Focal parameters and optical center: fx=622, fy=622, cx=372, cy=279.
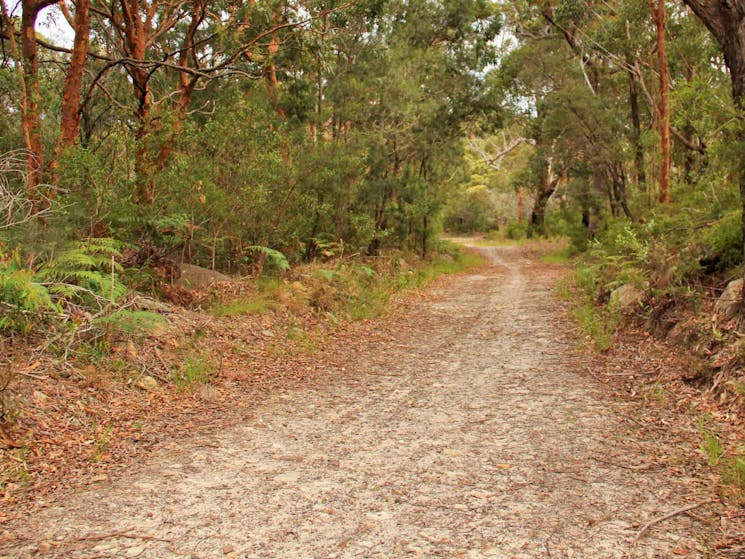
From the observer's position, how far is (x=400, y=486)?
13.7 ft

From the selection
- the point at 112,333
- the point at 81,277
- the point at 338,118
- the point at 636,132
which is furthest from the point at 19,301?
the point at 636,132

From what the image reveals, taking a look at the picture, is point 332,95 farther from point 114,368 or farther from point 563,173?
point 563,173

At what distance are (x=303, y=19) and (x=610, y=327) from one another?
23.3 feet

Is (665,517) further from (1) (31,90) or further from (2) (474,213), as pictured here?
(2) (474,213)

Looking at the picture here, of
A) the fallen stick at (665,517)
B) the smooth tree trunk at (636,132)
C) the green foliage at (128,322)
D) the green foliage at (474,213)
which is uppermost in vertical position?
the smooth tree trunk at (636,132)

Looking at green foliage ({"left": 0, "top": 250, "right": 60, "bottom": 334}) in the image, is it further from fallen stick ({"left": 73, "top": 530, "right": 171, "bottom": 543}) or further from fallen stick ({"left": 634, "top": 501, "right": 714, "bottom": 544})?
fallen stick ({"left": 634, "top": 501, "right": 714, "bottom": 544})

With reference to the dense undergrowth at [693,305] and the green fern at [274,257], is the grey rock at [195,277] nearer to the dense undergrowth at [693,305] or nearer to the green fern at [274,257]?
the green fern at [274,257]

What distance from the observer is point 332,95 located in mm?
14141

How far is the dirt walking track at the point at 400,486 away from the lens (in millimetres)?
3422

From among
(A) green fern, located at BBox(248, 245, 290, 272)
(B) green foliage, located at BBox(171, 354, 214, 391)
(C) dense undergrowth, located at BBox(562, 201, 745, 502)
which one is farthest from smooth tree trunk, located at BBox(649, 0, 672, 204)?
(B) green foliage, located at BBox(171, 354, 214, 391)

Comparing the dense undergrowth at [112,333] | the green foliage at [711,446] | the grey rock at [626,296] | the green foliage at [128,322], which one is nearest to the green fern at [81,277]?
the dense undergrowth at [112,333]

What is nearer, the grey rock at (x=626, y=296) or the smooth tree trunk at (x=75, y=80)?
the smooth tree trunk at (x=75, y=80)

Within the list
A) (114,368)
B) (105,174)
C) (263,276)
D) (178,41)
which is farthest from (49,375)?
(178,41)

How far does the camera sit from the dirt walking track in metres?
3.42
